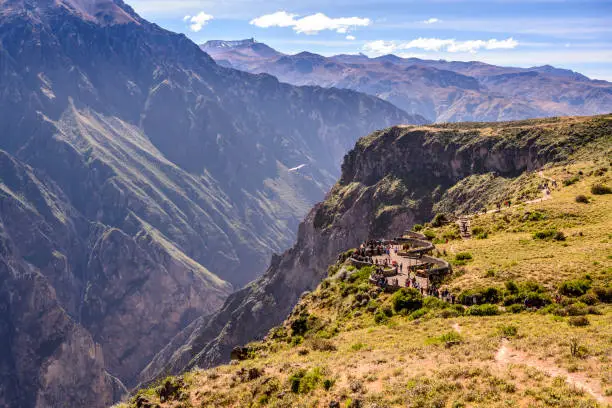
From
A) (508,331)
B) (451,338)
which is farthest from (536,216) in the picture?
(451,338)

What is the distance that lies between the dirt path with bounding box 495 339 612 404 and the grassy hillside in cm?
6

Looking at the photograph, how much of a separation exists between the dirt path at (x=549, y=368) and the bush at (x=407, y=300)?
49.0ft

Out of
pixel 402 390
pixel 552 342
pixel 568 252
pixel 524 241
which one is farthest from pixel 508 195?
pixel 402 390

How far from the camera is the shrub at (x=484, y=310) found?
45.1 meters

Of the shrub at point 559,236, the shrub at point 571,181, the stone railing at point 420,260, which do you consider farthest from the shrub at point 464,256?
the shrub at point 571,181

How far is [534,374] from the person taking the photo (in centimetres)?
2939

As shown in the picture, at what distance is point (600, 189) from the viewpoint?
81062 mm

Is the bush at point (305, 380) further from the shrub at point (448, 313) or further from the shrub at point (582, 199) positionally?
the shrub at point (582, 199)

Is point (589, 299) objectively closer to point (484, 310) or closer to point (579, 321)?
point (579, 321)

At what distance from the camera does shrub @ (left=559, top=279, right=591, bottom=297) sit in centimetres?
4475

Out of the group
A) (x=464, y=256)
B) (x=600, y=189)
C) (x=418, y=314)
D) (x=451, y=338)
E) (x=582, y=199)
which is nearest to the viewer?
(x=451, y=338)

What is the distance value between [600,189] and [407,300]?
47.5 metres

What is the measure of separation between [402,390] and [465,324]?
46.8 ft

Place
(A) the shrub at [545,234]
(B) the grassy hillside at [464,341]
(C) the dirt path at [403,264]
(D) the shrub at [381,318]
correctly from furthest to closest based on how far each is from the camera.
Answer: (A) the shrub at [545,234], (C) the dirt path at [403,264], (D) the shrub at [381,318], (B) the grassy hillside at [464,341]
